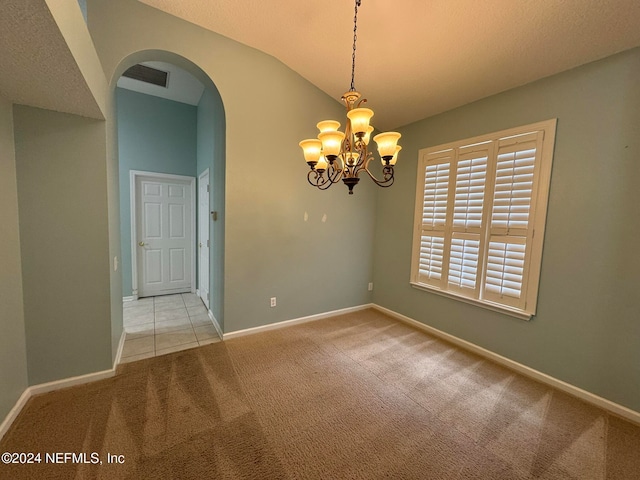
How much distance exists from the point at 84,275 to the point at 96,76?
4.87ft

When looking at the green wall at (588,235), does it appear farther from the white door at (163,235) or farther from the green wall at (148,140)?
the white door at (163,235)

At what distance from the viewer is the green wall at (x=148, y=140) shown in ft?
13.0

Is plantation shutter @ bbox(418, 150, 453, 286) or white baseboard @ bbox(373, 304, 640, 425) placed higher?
plantation shutter @ bbox(418, 150, 453, 286)

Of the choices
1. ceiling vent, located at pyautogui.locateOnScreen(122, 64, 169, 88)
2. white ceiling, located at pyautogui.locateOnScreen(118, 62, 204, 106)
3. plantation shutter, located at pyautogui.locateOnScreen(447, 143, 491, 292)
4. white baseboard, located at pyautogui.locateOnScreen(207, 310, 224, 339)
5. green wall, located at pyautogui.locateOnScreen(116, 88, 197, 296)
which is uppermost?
white ceiling, located at pyautogui.locateOnScreen(118, 62, 204, 106)

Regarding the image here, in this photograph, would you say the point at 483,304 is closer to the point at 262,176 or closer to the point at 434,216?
the point at 434,216

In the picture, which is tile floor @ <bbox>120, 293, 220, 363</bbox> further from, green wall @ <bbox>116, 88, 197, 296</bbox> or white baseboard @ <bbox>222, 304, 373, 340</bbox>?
green wall @ <bbox>116, 88, 197, 296</bbox>

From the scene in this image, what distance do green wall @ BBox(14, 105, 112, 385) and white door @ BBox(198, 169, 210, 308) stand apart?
5.67 feet

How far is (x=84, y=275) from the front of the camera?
6.64 ft

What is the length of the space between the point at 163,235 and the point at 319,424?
13.3ft

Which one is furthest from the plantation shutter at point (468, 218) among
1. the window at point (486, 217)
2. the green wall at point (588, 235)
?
the green wall at point (588, 235)

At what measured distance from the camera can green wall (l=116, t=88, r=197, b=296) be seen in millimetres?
3975

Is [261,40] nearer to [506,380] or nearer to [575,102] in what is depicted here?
[575,102]

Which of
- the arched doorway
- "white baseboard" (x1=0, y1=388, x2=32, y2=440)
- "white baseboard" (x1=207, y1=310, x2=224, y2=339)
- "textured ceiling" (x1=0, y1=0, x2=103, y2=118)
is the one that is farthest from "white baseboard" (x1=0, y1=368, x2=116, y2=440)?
"textured ceiling" (x1=0, y1=0, x2=103, y2=118)

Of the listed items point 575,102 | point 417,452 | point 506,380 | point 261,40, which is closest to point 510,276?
point 506,380
